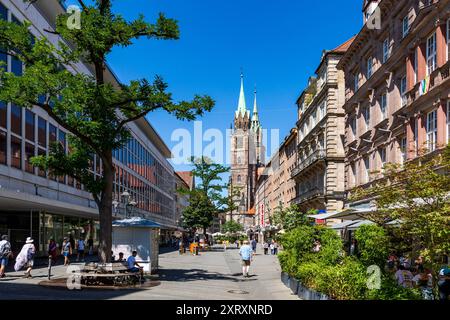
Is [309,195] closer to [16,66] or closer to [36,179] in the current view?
[36,179]

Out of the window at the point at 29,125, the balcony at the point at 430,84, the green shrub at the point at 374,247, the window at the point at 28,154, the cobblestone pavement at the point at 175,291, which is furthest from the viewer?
the window at the point at 29,125

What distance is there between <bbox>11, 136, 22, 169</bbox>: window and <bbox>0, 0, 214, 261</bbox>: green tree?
30.4 feet

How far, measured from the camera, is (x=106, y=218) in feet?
67.8

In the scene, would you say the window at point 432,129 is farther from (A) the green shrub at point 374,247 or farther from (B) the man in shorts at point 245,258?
(A) the green shrub at point 374,247

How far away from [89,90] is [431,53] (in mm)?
15390

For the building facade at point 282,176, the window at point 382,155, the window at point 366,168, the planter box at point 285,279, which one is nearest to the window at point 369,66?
the window at point 366,168

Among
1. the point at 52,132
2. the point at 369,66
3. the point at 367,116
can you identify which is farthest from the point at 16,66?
the point at 369,66

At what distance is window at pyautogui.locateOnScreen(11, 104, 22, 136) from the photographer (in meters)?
29.2

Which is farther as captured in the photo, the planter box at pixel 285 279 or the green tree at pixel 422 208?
the planter box at pixel 285 279

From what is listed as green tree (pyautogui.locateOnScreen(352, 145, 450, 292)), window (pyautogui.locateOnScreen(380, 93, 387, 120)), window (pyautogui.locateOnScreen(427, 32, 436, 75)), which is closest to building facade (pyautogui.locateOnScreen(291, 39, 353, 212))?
window (pyautogui.locateOnScreen(380, 93, 387, 120))

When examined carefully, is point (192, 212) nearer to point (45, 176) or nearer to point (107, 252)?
point (45, 176)

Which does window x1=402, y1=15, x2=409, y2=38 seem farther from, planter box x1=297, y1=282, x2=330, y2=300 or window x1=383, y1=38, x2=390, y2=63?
planter box x1=297, y1=282, x2=330, y2=300

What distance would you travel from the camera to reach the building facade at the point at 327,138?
47938 mm

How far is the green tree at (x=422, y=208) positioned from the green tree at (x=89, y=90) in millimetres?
8397
